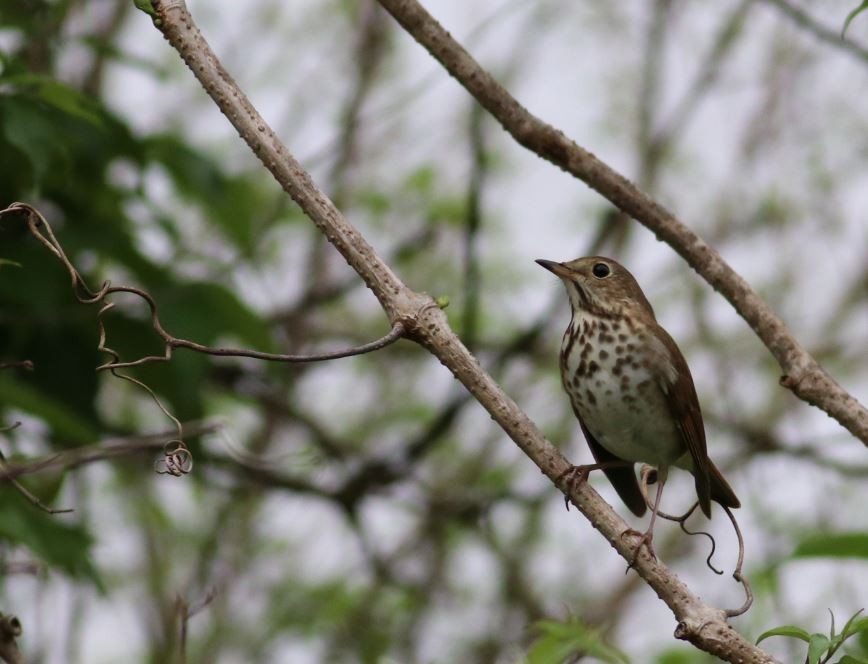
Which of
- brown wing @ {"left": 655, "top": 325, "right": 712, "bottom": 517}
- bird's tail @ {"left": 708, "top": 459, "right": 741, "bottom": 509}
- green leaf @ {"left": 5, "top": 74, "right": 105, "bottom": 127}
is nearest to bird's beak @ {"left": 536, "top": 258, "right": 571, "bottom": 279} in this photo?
brown wing @ {"left": 655, "top": 325, "right": 712, "bottom": 517}

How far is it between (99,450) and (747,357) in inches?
307

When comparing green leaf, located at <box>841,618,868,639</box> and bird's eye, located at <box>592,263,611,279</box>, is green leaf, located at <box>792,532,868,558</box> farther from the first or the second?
bird's eye, located at <box>592,263,611,279</box>

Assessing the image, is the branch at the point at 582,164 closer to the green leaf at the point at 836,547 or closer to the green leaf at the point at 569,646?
the green leaf at the point at 836,547

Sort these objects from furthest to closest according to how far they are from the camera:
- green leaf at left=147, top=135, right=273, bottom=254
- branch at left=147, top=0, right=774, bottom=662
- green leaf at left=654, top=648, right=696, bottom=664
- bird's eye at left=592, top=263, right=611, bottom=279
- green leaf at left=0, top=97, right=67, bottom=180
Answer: green leaf at left=147, top=135, right=273, bottom=254 → bird's eye at left=592, top=263, right=611, bottom=279 → green leaf at left=654, top=648, right=696, bottom=664 → green leaf at left=0, top=97, right=67, bottom=180 → branch at left=147, top=0, right=774, bottom=662

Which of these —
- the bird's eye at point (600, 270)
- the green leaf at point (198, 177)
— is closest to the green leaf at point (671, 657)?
the bird's eye at point (600, 270)

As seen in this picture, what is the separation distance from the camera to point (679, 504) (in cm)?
952

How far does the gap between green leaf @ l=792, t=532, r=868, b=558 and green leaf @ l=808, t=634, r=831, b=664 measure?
0.80 metres

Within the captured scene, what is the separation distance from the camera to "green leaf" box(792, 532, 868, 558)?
3.39 meters

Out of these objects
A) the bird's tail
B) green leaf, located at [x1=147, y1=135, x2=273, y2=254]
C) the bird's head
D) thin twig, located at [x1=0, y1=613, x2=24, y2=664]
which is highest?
green leaf, located at [x1=147, y1=135, x2=273, y2=254]

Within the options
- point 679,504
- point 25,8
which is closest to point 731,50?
point 679,504

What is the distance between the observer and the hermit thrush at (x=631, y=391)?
15.2ft

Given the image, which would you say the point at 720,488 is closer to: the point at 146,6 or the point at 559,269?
the point at 559,269

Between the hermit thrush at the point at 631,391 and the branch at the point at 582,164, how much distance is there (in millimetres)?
915

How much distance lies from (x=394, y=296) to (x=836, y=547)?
1.49m
